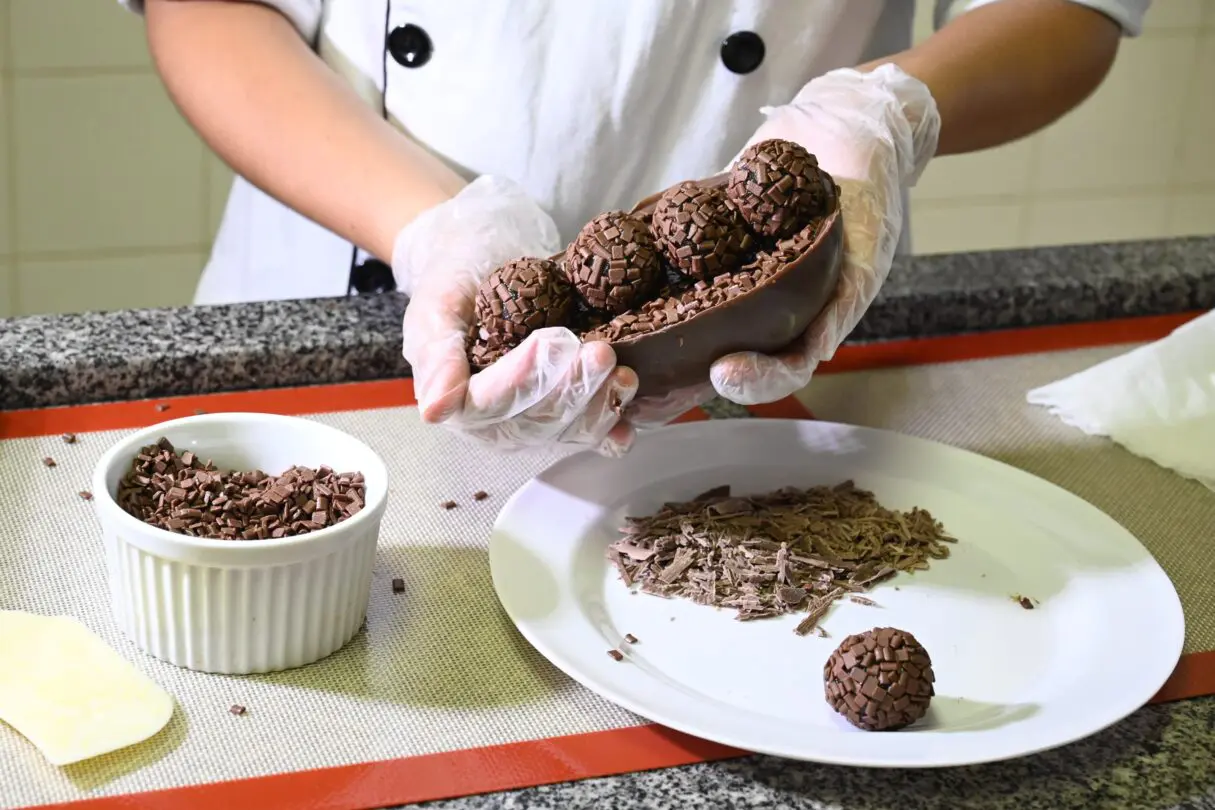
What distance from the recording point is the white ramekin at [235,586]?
825 mm

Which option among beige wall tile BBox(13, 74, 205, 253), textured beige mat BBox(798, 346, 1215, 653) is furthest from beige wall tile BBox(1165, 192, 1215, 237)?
beige wall tile BBox(13, 74, 205, 253)

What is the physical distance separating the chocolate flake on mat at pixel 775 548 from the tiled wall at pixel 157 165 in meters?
1.73

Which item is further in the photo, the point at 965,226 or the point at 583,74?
the point at 965,226

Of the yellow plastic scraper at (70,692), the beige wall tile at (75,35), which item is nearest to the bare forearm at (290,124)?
the yellow plastic scraper at (70,692)

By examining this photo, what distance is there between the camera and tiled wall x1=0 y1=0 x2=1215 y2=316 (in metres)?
2.35

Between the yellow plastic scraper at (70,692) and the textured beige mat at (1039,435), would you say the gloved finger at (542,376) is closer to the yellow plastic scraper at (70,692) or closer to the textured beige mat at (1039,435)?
the yellow plastic scraper at (70,692)

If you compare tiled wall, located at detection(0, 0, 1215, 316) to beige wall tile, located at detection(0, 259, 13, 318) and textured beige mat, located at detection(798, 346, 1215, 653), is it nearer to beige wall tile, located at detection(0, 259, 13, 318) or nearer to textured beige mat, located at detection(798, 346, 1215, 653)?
beige wall tile, located at detection(0, 259, 13, 318)

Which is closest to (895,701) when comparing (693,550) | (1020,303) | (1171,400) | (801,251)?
(693,550)

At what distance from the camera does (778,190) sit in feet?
3.19

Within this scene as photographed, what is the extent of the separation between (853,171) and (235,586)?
2.11ft

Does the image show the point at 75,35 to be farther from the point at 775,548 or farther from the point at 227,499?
the point at 775,548

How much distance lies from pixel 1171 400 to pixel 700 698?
2.21ft

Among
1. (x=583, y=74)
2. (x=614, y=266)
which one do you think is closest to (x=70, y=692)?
(x=614, y=266)

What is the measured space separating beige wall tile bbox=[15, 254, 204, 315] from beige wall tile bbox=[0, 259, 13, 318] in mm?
14
